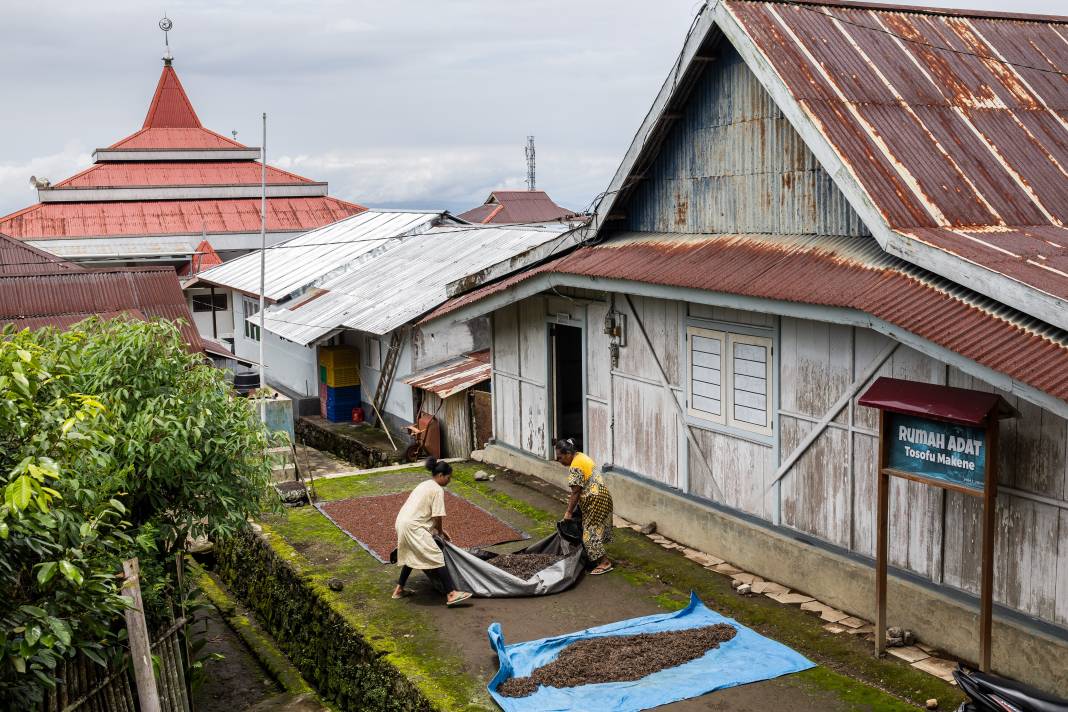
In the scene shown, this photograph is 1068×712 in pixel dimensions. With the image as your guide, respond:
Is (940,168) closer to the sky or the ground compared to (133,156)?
closer to the ground

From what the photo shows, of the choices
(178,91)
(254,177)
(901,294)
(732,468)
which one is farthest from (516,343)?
(178,91)

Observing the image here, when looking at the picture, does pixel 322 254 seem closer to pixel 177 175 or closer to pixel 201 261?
pixel 201 261

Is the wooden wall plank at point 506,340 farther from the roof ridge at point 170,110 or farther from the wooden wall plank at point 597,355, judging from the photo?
the roof ridge at point 170,110

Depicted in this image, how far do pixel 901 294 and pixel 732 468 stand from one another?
3689 mm

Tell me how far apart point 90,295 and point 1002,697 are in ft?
59.5

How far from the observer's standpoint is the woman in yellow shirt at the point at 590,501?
11.3 meters

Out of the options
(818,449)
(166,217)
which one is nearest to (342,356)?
(818,449)

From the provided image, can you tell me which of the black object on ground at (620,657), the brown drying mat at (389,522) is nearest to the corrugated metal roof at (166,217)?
the brown drying mat at (389,522)

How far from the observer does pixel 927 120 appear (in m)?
11.0

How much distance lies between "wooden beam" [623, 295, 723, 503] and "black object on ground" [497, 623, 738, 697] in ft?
8.56

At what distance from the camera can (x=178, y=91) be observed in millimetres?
52281

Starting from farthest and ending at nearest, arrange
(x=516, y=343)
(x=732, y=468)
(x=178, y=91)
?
(x=178, y=91)
(x=516, y=343)
(x=732, y=468)

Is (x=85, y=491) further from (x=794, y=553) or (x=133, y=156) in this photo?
(x=133, y=156)

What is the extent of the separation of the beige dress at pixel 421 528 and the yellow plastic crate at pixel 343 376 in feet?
44.0
